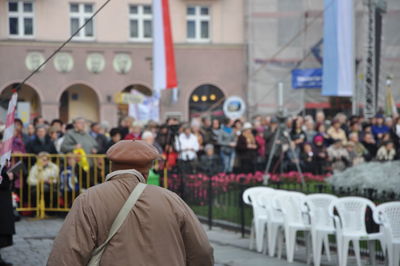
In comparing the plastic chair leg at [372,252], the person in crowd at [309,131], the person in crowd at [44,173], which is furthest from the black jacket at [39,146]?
the plastic chair leg at [372,252]

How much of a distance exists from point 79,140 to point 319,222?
21.3ft

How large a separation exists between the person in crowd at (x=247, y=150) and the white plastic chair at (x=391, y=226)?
9241mm

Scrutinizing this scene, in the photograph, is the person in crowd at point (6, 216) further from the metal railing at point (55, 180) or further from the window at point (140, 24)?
the window at point (140, 24)

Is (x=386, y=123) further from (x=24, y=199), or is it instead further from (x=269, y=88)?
(x=269, y=88)

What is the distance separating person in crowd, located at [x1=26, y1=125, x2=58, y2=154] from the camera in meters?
16.4

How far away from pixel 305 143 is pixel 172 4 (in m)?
17.5

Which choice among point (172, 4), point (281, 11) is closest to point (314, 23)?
point (281, 11)

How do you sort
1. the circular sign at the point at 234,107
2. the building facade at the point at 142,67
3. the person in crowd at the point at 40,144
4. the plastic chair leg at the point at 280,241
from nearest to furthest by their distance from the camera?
the plastic chair leg at the point at 280,241 < the person in crowd at the point at 40,144 < the circular sign at the point at 234,107 < the building facade at the point at 142,67

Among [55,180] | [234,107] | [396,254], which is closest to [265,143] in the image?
[234,107]

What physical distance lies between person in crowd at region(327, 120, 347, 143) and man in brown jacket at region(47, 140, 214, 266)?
1552 centimetres

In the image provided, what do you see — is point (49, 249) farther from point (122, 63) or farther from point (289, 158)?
point (122, 63)

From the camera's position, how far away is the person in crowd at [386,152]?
63.9 feet

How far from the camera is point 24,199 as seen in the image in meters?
16.3

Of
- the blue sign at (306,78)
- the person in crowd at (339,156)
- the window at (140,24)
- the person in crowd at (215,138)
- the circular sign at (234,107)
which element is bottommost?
the person in crowd at (339,156)
